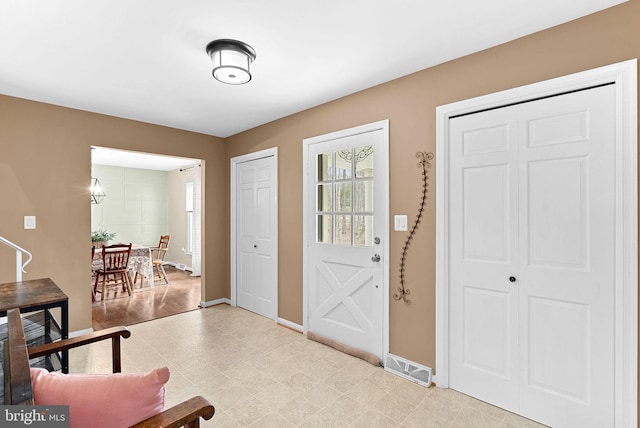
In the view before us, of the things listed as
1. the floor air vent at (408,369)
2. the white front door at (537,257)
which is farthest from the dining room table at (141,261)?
the white front door at (537,257)

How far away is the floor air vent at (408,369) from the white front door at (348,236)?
0.51 ft

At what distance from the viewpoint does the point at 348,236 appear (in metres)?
3.04

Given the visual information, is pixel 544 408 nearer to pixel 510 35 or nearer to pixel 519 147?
pixel 519 147

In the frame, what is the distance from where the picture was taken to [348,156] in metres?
3.03

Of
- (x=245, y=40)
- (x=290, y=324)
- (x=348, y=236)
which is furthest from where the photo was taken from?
(x=290, y=324)

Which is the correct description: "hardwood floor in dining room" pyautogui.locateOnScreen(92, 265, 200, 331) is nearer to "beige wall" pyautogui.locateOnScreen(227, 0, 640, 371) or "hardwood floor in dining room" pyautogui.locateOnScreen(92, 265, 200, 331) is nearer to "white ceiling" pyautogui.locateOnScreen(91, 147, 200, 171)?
"beige wall" pyautogui.locateOnScreen(227, 0, 640, 371)

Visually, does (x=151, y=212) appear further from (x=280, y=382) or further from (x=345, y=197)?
(x=280, y=382)

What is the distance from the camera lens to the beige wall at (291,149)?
6.39 ft

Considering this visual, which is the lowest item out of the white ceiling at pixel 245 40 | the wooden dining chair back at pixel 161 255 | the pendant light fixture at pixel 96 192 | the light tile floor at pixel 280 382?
the light tile floor at pixel 280 382

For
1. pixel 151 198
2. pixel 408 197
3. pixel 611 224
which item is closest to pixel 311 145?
pixel 408 197

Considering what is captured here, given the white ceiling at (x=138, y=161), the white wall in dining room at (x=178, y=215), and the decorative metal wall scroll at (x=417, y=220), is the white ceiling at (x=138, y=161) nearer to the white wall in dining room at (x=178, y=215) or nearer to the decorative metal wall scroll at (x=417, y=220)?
the white wall in dining room at (x=178, y=215)

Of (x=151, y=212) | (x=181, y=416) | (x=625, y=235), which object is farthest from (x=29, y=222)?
(x=151, y=212)

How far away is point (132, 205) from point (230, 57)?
21.8 feet

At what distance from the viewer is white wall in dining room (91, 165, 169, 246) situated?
7.00m
